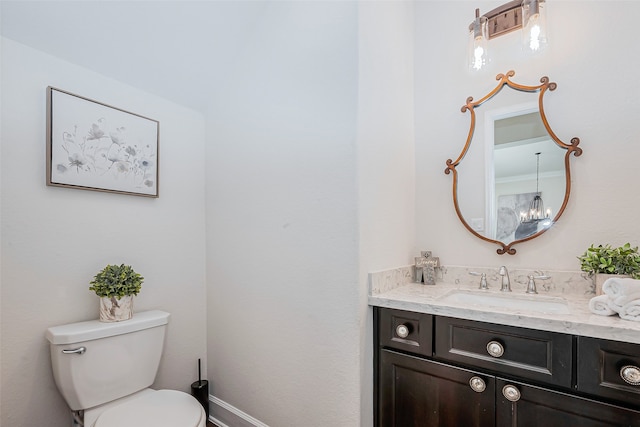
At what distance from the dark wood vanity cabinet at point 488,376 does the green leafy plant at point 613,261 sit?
1.35 feet

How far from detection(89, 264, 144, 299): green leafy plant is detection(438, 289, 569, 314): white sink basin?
142 centimetres

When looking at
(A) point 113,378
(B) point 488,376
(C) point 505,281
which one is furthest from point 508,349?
(A) point 113,378

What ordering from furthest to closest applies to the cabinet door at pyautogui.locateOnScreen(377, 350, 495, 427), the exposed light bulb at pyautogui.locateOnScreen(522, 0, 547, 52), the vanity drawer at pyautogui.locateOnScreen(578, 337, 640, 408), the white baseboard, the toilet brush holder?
the toilet brush holder
the white baseboard
the exposed light bulb at pyautogui.locateOnScreen(522, 0, 547, 52)
the cabinet door at pyautogui.locateOnScreen(377, 350, 495, 427)
the vanity drawer at pyautogui.locateOnScreen(578, 337, 640, 408)

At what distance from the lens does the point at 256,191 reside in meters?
1.68

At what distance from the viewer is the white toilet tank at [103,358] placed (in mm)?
1278

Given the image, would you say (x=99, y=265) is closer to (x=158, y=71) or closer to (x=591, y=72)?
(x=158, y=71)

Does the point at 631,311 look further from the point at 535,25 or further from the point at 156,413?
the point at 156,413

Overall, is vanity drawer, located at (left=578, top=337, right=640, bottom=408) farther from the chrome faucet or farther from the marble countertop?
the chrome faucet

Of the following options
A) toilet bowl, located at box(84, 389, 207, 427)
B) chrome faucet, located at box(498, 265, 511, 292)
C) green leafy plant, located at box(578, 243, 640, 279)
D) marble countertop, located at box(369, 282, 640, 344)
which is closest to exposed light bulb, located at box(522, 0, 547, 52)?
green leafy plant, located at box(578, 243, 640, 279)

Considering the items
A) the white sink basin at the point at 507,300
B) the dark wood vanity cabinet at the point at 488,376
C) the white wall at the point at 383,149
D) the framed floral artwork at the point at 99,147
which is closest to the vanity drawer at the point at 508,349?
the dark wood vanity cabinet at the point at 488,376

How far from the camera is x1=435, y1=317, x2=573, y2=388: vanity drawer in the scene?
99 cm

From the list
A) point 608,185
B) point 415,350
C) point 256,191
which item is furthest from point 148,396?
point 608,185

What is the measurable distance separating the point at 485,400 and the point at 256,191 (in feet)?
4.45

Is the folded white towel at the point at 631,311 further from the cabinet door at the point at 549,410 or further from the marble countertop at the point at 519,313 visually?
the cabinet door at the point at 549,410
